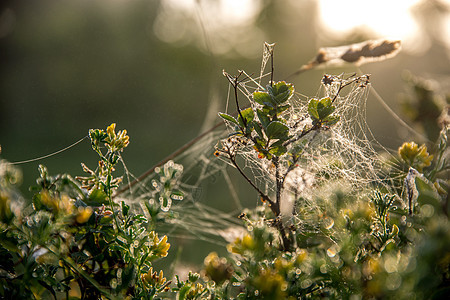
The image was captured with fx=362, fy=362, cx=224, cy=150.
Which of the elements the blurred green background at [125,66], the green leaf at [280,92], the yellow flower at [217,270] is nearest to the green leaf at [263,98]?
the green leaf at [280,92]

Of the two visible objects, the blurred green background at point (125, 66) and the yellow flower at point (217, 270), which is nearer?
the yellow flower at point (217, 270)

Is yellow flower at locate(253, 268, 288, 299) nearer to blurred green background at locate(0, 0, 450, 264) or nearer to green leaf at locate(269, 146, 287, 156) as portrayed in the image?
green leaf at locate(269, 146, 287, 156)

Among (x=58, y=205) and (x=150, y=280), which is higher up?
(x=58, y=205)

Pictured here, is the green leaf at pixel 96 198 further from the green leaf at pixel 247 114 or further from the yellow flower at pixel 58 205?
the green leaf at pixel 247 114

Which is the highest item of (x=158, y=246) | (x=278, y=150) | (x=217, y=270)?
(x=278, y=150)

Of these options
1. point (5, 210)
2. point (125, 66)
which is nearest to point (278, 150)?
point (5, 210)

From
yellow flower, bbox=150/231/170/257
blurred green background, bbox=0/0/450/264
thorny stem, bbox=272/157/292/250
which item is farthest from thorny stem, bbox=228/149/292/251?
blurred green background, bbox=0/0/450/264

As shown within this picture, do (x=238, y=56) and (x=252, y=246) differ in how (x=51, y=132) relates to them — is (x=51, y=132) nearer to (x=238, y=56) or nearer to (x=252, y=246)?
(x=238, y=56)

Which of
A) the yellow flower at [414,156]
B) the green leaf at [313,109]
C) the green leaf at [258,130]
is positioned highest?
the green leaf at [313,109]

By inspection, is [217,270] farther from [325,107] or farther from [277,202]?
[325,107]
